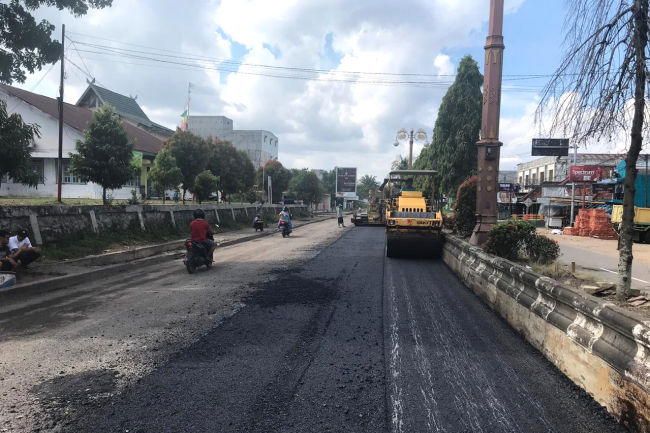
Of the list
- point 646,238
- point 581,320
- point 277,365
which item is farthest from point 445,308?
point 646,238

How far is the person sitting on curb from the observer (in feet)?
26.1

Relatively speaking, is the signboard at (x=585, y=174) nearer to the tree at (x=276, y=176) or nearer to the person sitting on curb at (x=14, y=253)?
the person sitting on curb at (x=14, y=253)

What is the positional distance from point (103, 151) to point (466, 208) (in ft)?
47.2

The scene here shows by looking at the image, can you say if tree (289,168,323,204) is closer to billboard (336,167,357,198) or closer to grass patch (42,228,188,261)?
billboard (336,167,357,198)

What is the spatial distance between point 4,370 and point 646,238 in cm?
2337

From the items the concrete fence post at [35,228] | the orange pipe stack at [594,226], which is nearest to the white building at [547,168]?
the orange pipe stack at [594,226]

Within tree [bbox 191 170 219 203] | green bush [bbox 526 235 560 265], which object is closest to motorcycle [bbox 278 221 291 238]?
tree [bbox 191 170 219 203]

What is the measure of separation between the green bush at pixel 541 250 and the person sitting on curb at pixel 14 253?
407 inches

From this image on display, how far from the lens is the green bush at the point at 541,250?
881cm

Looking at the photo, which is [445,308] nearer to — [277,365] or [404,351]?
[404,351]

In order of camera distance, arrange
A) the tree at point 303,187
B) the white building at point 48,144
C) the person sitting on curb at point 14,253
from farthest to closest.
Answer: the tree at point 303,187, the white building at point 48,144, the person sitting on curb at point 14,253

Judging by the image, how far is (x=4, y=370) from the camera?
4.07 metres

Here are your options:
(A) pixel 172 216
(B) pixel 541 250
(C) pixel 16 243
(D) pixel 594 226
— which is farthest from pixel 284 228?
(D) pixel 594 226

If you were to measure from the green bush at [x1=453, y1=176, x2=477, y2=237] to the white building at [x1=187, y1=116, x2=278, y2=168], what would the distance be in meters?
64.6
